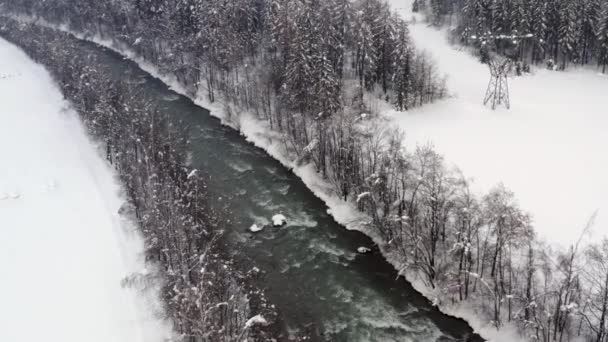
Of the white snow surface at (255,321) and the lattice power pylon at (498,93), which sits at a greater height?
the lattice power pylon at (498,93)

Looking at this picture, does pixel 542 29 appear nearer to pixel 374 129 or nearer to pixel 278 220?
pixel 374 129

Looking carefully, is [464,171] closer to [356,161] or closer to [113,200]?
[356,161]

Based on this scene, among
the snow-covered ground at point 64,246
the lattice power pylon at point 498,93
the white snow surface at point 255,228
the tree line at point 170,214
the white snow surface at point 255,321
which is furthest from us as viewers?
the lattice power pylon at point 498,93

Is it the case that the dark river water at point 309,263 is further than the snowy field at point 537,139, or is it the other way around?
the snowy field at point 537,139

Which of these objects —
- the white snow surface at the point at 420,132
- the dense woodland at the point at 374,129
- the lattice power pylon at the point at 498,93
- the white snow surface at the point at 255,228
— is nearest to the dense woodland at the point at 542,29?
the white snow surface at the point at 420,132

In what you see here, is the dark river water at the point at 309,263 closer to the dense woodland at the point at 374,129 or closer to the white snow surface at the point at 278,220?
the white snow surface at the point at 278,220

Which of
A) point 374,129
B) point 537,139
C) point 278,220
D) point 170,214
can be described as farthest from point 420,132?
point 170,214
